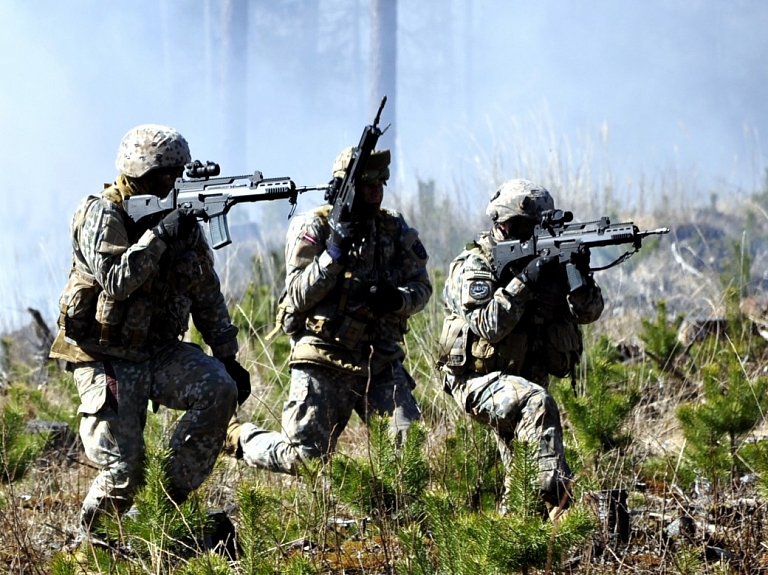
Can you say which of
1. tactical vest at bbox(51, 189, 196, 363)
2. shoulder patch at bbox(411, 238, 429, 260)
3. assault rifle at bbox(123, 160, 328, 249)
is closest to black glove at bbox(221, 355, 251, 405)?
tactical vest at bbox(51, 189, 196, 363)

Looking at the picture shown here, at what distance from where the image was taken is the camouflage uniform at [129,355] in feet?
13.9

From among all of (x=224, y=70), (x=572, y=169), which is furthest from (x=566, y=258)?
(x=224, y=70)

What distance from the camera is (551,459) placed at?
444 cm

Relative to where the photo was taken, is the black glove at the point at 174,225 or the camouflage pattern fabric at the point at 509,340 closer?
the black glove at the point at 174,225

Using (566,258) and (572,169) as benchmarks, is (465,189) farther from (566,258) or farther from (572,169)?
(566,258)

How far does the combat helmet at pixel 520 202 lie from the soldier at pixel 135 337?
1363 millimetres

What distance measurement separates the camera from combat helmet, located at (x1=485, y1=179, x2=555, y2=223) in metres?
4.91

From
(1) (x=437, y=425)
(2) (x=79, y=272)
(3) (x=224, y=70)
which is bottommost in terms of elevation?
(1) (x=437, y=425)

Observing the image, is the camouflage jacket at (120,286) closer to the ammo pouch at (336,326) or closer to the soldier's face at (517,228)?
the ammo pouch at (336,326)

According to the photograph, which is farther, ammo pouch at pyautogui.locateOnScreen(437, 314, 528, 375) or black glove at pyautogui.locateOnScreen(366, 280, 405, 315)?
black glove at pyautogui.locateOnScreen(366, 280, 405, 315)

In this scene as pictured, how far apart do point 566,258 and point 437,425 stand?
1604mm

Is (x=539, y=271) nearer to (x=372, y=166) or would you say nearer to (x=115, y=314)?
(x=372, y=166)

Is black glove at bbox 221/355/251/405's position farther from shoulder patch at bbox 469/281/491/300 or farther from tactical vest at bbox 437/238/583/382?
shoulder patch at bbox 469/281/491/300

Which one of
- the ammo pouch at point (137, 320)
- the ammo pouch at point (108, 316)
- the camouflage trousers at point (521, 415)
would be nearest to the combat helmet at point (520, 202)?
the camouflage trousers at point (521, 415)
